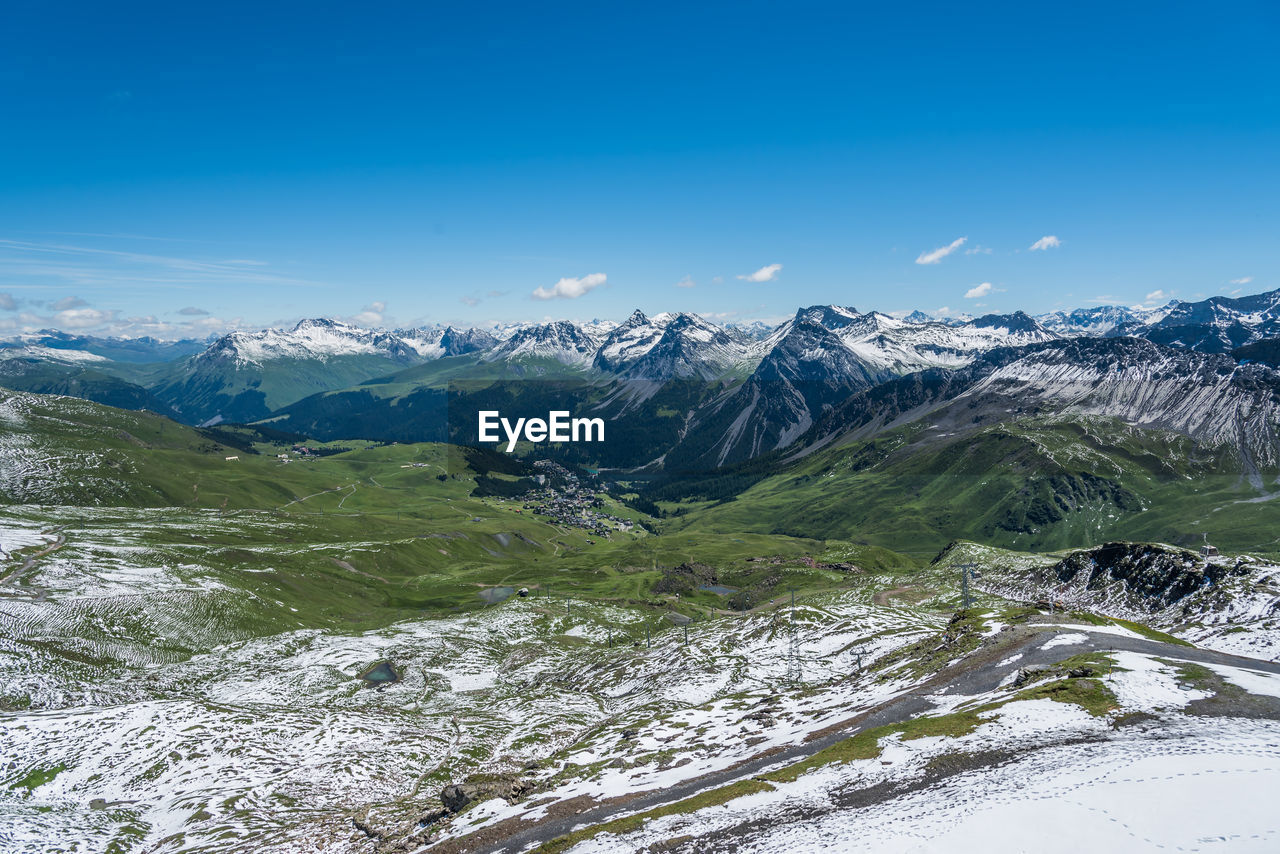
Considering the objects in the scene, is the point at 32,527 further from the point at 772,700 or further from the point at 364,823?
the point at 772,700

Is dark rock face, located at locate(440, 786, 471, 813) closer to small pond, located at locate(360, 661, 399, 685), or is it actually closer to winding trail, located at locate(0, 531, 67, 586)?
small pond, located at locate(360, 661, 399, 685)

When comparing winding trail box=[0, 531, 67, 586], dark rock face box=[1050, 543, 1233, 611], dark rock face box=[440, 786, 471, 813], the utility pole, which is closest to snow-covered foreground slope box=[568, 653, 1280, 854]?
dark rock face box=[440, 786, 471, 813]

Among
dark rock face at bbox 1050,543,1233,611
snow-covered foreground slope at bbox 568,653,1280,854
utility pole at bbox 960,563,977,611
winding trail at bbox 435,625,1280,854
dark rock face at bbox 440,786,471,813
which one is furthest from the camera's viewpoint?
utility pole at bbox 960,563,977,611

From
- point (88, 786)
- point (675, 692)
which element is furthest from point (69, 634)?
point (675, 692)

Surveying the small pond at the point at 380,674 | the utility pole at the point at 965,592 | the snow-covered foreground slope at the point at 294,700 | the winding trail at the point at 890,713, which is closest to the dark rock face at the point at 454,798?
the snow-covered foreground slope at the point at 294,700

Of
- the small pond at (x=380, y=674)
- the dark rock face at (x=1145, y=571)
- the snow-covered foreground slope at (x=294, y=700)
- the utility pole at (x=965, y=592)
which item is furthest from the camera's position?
the small pond at (x=380, y=674)

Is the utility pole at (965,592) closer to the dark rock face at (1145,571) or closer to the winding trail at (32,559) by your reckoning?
the dark rock face at (1145,571)

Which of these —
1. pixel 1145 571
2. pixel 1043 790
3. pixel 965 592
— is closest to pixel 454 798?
pixel 1043 790
